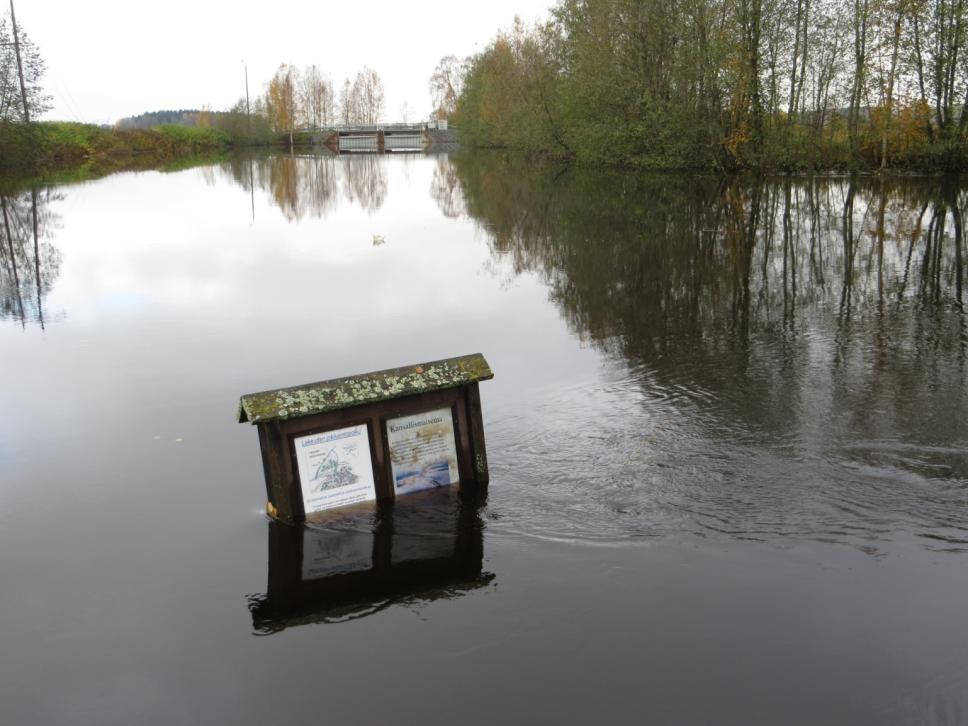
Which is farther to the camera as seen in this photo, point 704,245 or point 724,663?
point 704,245

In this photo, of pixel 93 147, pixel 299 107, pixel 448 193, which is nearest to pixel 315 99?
pixel 299 107

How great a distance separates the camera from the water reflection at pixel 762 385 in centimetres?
605

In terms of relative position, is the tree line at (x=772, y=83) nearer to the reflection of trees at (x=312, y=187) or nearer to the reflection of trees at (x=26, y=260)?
the reflection of trees at (x=312, y=187)

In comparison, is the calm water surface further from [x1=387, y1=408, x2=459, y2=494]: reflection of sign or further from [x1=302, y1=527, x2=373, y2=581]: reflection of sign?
[x1=387, y1=408, x2=459, y2=494]: reflection of sign

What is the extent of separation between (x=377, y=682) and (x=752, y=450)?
3.80m

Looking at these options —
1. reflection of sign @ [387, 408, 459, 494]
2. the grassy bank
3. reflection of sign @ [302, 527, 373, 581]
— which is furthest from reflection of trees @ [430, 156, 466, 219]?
reflection of sign @ [302, 527, 373, 581]

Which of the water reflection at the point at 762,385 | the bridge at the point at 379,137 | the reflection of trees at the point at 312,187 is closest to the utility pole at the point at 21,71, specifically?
the reflection of trees at the point at 312,187

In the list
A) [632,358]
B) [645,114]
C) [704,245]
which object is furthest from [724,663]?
[645,114]

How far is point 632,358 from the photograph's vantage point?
32.6 ft

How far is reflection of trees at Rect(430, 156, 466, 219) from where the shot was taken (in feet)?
95.6

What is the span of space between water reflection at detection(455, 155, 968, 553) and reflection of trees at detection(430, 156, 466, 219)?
8577 millimetres

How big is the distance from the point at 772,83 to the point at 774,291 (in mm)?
27185

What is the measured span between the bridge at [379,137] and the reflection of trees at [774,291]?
322 feet

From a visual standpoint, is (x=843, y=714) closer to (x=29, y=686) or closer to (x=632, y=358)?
(x=29, y=686)
